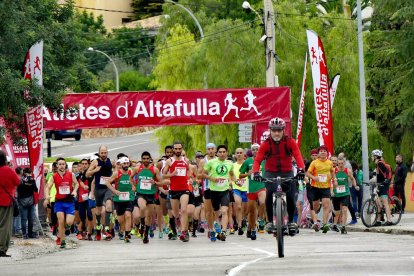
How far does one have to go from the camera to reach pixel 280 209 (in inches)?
800

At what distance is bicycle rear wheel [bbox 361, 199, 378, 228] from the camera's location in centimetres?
3175

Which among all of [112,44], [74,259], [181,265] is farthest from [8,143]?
[112,44]

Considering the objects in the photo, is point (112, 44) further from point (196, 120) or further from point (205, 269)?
point (205, 269)

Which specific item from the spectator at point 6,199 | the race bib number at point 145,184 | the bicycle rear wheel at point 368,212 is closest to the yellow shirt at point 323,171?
the bicycle rear wheel at point 368,212

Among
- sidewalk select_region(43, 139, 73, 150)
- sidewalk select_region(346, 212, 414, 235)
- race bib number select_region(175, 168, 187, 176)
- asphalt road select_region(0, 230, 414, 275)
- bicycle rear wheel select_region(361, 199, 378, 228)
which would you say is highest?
sidewalk select_region(43, 139, 73, 150)

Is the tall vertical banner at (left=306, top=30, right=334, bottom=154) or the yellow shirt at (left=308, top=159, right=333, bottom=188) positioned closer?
the yellow shirt at (left=308, top=159, right=333, bottom=188)

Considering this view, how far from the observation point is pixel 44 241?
2956cm

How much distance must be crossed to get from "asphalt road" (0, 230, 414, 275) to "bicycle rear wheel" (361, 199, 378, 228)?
3.87 meters

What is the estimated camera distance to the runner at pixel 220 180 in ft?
90.0

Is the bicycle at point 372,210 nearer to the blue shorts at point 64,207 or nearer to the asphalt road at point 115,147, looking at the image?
the blue shorts at point 64,207

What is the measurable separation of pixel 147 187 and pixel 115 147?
55417 millimetres

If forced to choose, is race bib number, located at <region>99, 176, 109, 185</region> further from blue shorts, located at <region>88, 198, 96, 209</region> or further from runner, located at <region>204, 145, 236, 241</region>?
runner, located at <region>204, 145, 236, 241</region>

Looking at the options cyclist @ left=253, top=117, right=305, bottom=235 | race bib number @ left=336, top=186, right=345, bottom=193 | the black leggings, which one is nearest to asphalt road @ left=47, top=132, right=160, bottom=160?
race bib number @ left=336, top=186, right=345, bottom=193

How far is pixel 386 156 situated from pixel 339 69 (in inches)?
155
